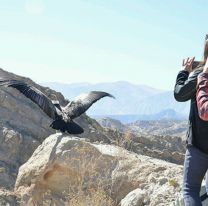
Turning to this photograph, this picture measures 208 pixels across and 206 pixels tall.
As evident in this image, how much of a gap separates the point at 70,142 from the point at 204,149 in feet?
13.6

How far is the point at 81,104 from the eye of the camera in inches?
460

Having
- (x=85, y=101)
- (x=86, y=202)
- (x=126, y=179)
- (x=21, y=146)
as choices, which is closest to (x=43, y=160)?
(x=126, y=179)

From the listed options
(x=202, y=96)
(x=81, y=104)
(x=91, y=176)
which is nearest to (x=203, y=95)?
(x=202, y=96)

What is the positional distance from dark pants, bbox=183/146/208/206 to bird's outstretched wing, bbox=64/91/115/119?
21.9 feet

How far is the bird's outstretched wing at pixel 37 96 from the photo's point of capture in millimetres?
10914

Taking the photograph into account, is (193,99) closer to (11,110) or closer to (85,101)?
(85,101)

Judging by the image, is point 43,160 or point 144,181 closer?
point 144,181

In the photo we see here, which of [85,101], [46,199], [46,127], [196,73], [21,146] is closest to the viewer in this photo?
[196,73]

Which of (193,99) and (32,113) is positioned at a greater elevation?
(193,99)

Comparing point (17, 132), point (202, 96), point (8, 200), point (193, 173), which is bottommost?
point (17, 132)

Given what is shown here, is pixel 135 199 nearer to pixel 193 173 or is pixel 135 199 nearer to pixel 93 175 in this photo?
pixel 93 175

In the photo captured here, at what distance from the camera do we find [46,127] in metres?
21.5

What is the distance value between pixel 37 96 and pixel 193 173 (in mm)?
7338

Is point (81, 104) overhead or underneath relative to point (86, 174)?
overhead
